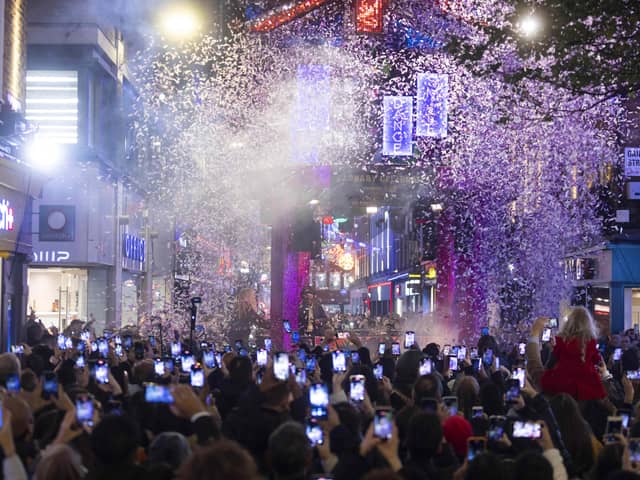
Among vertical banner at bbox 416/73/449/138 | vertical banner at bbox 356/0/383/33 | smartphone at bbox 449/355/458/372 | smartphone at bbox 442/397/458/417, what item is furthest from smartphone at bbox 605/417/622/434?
vertical banner at bbox 416/73/449/138

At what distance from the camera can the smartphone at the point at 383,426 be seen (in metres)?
7.05

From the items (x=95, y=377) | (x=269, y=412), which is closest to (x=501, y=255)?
(x=95, y=377)

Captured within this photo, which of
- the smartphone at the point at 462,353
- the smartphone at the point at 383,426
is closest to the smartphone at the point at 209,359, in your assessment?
the smartphone at the point at 462,353

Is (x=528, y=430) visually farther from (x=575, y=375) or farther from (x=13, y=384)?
(x=13, y=384)

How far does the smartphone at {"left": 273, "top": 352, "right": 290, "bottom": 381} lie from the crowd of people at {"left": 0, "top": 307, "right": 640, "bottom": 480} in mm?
18

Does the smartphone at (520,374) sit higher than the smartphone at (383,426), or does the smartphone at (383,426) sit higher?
the smartphone at (520,374)

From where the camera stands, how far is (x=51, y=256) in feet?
126

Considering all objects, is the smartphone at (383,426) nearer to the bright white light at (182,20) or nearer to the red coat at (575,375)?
the red coat at (575,375)

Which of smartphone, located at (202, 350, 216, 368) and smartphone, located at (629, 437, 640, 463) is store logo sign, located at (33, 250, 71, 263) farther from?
smartphone, located at (629, 437, 640, 463)

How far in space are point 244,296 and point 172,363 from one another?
15955 mm

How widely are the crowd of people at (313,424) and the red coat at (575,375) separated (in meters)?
0.01

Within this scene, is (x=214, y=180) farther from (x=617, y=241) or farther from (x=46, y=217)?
(x=617, y=241)

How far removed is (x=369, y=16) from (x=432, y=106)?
7.55m

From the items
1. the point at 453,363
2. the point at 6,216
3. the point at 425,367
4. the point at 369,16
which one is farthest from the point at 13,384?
the point at 6,216
